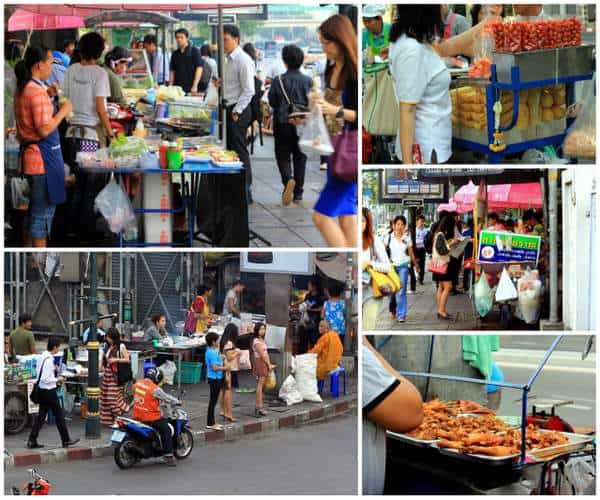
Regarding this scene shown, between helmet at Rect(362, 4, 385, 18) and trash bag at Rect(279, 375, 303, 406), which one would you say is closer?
helmet at Rect(362, 4, 385, 18)

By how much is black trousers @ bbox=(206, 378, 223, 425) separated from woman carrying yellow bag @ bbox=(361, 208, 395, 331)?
87 cm

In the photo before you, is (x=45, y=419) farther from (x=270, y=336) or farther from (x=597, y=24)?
(x=597, y=24)

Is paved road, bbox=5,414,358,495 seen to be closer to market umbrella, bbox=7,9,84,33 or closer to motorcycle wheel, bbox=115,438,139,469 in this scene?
motorcycle wheel, bbox=115,438,139,469

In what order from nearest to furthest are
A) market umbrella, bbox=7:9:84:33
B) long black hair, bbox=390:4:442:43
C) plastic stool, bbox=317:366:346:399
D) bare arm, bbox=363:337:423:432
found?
bare arm, bbox=363:337:423:432
long black hair, bbox=390:4:442:43
plastic stool, bbox=317:366:346:399
market umbrella, bbox=7:9:84:33

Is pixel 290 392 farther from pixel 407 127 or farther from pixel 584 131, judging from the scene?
pixel 584 131

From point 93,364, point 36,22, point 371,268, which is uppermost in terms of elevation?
point 36,22

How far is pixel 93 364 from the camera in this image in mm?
5801

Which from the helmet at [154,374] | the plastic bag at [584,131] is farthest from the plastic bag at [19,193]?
the plastic bag at [584,131]

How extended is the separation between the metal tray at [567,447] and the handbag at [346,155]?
1.67 meters

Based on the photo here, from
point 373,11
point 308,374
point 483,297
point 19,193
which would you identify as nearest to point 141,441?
point 308,374

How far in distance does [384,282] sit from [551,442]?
120 centimetres

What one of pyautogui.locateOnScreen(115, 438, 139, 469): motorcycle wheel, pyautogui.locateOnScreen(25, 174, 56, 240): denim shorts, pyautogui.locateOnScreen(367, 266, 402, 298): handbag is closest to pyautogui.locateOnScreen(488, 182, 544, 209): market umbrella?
pyautogui.locateOnScreen(367, 266, 402, 298): handbag

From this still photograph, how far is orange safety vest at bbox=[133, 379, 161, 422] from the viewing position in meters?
5.91

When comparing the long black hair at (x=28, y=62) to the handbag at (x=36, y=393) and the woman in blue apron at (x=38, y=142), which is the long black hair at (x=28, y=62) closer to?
the woman in blue apron at (x=38, y=142)
